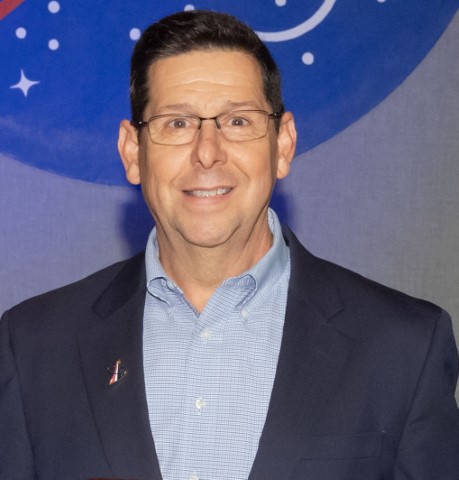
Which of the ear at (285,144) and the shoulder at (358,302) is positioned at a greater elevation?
the ear at (285,144)

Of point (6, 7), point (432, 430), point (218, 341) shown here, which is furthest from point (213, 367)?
point (6, 7)

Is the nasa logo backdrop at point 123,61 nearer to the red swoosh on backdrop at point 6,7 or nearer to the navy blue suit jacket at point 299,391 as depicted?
the red swoosh on backdrop at point 6,7

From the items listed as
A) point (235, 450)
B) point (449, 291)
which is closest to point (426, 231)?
point (449, 291)

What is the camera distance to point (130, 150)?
7.30 ft

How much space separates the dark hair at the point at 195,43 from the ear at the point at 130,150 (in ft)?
0.12

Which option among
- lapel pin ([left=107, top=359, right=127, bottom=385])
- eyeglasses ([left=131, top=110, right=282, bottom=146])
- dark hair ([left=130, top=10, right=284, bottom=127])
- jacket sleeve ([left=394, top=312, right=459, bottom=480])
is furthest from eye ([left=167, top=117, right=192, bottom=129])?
jacket sleeve ([left=394, top=312, right=459, bottom=480])

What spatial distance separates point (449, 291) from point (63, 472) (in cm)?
144

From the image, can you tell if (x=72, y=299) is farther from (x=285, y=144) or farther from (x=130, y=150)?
(x=285, y=144)

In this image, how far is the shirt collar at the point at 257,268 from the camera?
6.91 ft

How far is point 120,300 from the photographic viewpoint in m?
2.18

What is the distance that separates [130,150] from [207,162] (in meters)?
0.27

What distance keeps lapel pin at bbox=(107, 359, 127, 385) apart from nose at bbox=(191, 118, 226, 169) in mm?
418

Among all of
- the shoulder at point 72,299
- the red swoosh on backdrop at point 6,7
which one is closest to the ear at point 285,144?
the shoulder at point 72,299

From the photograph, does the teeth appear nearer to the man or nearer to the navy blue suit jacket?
the man
